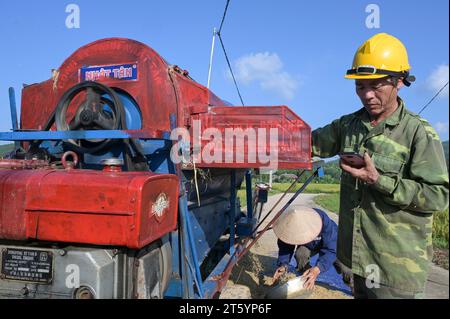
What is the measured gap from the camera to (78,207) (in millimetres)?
1994

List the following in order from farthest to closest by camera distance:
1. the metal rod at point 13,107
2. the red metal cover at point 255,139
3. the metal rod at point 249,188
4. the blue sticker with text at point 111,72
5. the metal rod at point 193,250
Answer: the metal rod at point 249,188 → the metal rod at point 13,107 → the blue sticker with text at point 111,72 → the red metal cover at point 255,139 → the metal rod at point 193,250

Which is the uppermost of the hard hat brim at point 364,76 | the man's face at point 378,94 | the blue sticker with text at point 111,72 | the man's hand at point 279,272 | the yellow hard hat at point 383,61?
the blue sticker with text at point 111,72

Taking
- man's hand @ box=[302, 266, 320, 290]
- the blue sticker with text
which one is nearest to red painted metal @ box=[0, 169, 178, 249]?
the blue sticker with text

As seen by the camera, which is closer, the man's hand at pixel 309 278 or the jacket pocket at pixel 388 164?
the jacket pocket at pixel 388 164

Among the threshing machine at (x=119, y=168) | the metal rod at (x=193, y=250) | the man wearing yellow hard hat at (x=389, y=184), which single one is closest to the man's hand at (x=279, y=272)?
the threshing machine at (x=119, y=168)

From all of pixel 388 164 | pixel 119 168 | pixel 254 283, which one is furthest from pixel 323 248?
pixel 119 168

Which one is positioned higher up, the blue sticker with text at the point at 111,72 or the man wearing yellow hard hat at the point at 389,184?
the blue sticker with text at the point at 111,72

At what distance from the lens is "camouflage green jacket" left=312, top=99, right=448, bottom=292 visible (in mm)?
1873

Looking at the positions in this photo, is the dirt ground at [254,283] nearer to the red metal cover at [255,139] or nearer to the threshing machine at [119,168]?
the threshing machine at [119,168]

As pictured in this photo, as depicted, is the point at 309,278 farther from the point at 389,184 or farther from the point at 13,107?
the point at 13,107

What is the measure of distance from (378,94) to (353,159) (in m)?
0.47

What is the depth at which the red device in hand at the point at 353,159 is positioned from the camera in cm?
190

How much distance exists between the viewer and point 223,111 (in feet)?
9.77

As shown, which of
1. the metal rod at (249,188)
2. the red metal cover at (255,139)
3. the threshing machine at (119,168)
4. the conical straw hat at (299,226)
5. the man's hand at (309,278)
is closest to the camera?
the threshing machine at (119,168)
